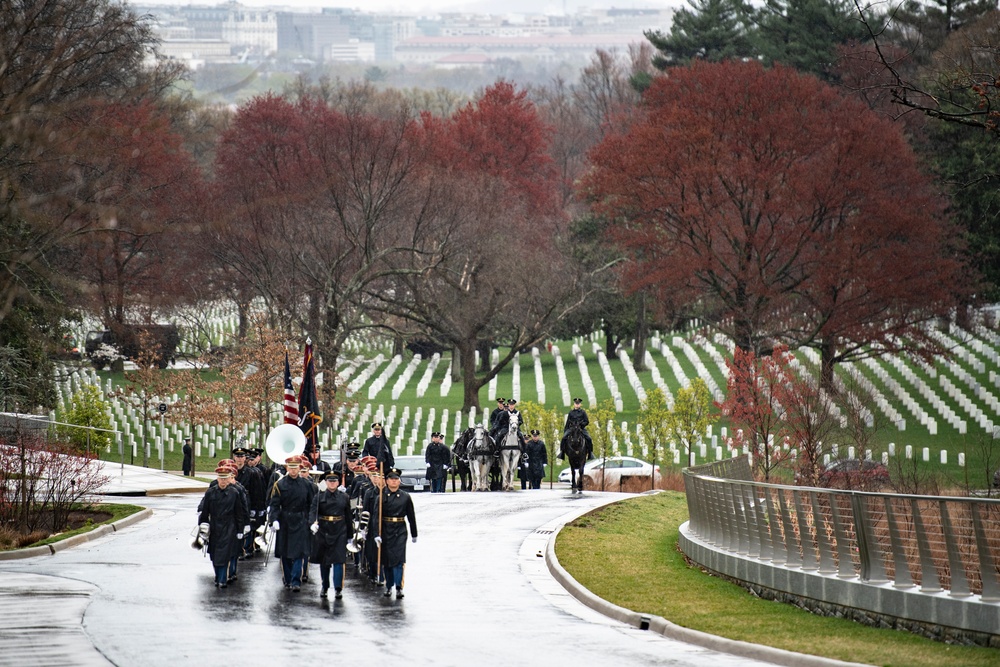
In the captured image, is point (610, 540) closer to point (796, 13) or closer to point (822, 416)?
point (822, 416)

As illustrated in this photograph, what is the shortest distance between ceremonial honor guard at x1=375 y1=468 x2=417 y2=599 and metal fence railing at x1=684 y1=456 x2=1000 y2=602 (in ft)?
14.5

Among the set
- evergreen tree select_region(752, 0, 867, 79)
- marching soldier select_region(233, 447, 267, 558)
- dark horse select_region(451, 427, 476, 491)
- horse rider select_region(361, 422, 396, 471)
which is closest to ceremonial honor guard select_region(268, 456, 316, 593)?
marching soldier select_region(233, 447, 267, 558)

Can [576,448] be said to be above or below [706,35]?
below

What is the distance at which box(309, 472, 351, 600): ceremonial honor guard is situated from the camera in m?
17.5

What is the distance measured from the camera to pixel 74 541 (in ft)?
76.1

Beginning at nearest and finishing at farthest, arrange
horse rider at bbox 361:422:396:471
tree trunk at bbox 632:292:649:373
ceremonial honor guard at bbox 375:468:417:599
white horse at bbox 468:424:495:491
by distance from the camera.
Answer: ceremonial honor guard at bbox 375:468:417:599 < horse rider at bbox 361:422:396:471 < white horse at bbox 468:424:495:491 < tree trunk at bbox 632:292:649:373

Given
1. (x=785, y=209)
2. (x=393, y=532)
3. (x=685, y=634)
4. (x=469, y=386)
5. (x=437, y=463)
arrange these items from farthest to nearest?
(x=469, y=386) → (x=785, y=209) → (x=437, y=463) → (x=393, y=532) → (x=685, y=634)

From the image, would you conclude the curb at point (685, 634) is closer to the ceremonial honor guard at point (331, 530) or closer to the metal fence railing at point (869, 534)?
the metal fence railing at point (869, 534)

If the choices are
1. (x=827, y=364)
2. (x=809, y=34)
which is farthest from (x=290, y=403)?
(x=809, y=34)

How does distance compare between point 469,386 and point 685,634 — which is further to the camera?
point 469,386

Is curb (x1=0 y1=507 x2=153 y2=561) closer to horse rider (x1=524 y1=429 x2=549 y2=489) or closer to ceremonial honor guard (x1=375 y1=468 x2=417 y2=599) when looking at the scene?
ceremonial honor guard (x1=375 y1=468 x2=417 y2=599)

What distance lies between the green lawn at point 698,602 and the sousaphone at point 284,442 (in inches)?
169

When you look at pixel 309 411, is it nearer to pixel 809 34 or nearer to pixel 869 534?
pixel 869 534

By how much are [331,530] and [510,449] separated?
14.9m
